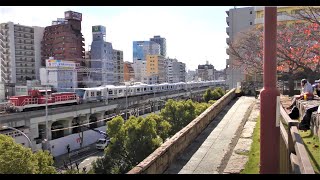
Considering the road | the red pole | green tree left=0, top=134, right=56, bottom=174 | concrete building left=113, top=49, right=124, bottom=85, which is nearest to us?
the red pole

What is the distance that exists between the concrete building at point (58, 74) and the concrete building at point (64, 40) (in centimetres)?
1492

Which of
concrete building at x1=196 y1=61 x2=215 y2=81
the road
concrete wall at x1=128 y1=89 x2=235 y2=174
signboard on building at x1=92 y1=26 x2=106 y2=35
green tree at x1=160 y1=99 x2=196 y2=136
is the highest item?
signboard on building at x1=92 y1=26 x2=106 y2=35

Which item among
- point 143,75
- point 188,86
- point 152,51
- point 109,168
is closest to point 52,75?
point 188,86

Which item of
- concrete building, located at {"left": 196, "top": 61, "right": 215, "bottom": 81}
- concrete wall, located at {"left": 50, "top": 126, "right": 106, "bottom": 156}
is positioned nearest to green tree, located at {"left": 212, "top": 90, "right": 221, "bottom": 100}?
concrete wall, located at {"left": 50, "top": 126, "right": 106, "bottom": 156}

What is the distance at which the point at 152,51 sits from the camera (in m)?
121

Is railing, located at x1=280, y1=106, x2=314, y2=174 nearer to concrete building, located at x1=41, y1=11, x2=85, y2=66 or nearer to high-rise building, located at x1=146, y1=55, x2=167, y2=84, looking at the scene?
concrete building, located at x1=41, y1=11, x2=85, y2=66

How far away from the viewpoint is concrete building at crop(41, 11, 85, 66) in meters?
70.1

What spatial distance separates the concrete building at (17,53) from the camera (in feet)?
214

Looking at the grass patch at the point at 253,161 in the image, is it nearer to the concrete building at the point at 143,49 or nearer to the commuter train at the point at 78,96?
the commuter train at the point at 78,96

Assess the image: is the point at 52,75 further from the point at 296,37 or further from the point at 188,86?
the point at 296,37

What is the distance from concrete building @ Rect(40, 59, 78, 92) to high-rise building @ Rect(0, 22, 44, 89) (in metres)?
Answer: 11.7

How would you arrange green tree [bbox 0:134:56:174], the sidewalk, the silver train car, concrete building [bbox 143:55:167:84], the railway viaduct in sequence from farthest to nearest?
1. concrete building [bbox 143:55:167:84]
2. the silver train car
3. the railway viaduct
4. green tree [bbox 0:134:56:174]
5. the sidewalk

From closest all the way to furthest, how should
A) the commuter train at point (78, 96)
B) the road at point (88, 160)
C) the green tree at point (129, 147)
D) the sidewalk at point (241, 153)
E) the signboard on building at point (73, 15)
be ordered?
1. the sidewalk at point (241, 153)
2. the green tree at point (129, 147)
3. the road at point (88, 160)
4. the commuter train at point (78, 96)
5. the signboard on building at point (73, 15)

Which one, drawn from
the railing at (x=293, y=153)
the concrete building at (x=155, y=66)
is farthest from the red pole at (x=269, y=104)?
the concrete building at (x=155, y=66)
